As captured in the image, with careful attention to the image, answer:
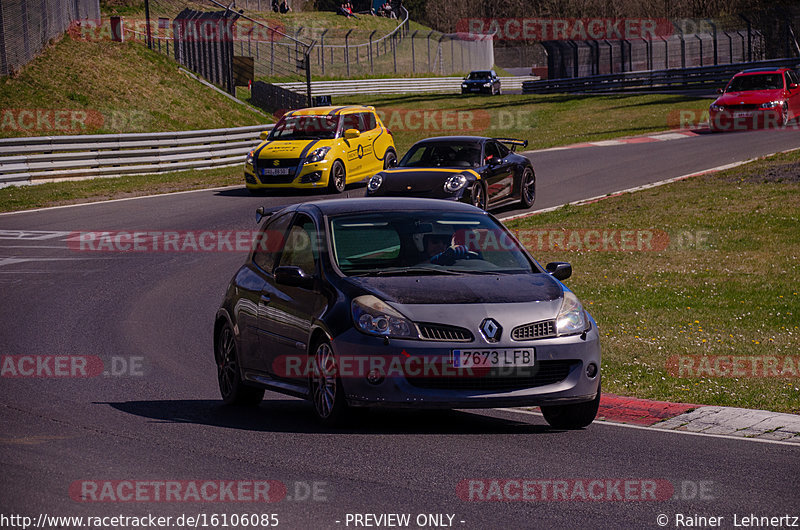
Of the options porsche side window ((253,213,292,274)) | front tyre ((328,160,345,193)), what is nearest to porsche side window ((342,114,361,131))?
front tyre ((328,160,345,193))

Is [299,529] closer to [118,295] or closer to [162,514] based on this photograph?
[162,514]

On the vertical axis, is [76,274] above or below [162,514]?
below

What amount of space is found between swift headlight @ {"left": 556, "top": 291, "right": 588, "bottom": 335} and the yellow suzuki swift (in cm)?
1744

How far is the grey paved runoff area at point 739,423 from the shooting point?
8180 millimetres

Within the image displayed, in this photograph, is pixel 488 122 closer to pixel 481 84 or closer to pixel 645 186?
pixel 481 84

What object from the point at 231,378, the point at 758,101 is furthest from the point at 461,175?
the point at 758,101

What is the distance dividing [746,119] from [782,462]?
2822 centimetres

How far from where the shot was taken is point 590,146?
34.2 m

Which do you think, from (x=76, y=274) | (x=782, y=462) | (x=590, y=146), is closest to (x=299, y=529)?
(x=782, y=462)

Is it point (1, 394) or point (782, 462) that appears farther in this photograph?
point (1, 394)

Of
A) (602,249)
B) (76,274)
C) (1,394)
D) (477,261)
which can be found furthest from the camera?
(602,249)

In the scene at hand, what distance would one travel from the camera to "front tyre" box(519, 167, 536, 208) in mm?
22406

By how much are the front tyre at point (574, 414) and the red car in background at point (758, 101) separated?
1058 inches

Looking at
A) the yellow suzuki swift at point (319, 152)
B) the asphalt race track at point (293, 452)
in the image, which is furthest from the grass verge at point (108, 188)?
the asphalt race track at point (293, 452)
